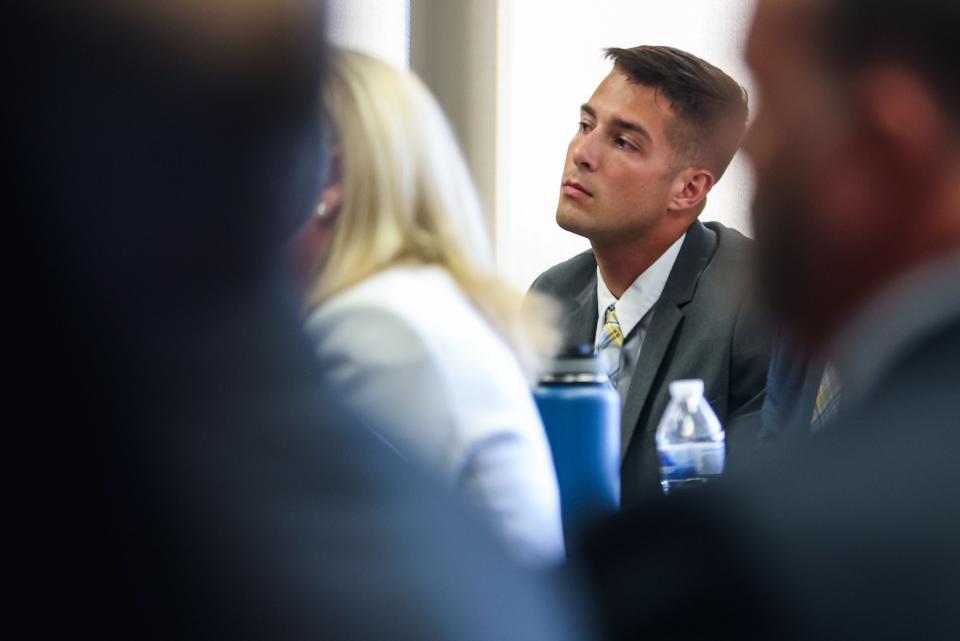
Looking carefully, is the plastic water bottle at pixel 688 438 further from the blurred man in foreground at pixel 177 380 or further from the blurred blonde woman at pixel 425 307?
the blurred man in foreground at pixel 177 380

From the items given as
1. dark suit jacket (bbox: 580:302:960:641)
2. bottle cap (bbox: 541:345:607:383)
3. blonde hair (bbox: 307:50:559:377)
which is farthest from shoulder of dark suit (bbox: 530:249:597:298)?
dark suit jacket (bbox: 580:302:960:641)

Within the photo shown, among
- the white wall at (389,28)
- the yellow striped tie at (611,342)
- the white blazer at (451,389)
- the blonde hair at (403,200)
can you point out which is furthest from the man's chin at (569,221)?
the white blazer at (451,389)

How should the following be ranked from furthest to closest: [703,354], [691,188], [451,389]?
[691,188] < [703,354] < [451,389]

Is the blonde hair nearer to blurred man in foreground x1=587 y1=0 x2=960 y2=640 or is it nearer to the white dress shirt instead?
blurred man in foreground x1=587 y1=0 x2=960 y2=640

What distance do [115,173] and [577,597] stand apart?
10.9 inches

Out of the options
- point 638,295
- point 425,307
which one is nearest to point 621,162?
point 638,295

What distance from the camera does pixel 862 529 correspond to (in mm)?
463

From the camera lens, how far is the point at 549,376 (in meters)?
1.45

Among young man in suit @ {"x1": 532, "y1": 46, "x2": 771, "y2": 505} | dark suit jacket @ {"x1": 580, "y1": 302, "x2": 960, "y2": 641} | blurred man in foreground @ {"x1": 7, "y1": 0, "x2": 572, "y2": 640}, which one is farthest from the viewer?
young man in suit @ {"x1": 532, "y1": 46, "x2": 771, "y2": 505}

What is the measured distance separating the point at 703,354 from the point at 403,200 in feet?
2.90

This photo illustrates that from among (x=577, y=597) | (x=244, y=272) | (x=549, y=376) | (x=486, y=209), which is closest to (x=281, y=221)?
(x=244, y=272)

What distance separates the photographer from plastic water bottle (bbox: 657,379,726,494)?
1.68 meters

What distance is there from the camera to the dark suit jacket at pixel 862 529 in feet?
1.48

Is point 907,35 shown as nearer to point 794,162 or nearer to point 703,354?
point 794,162
